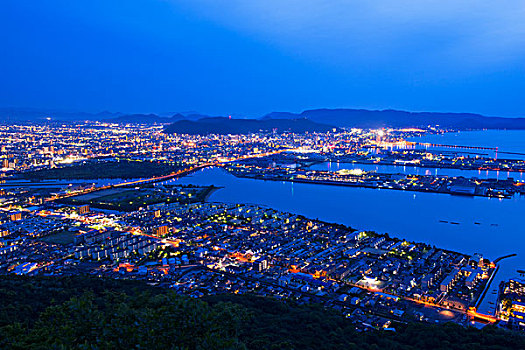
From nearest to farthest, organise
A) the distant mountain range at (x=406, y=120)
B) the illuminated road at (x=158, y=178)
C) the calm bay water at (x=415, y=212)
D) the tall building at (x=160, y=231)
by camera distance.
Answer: the calm bay water at (x=415, y=212) → the tall building at (x=160, y=231) → the illuminated road at (x=158, y=178) → the distant mountain range at (x=406, y=120)

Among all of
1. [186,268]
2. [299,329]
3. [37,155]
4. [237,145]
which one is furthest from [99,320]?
[237,145]

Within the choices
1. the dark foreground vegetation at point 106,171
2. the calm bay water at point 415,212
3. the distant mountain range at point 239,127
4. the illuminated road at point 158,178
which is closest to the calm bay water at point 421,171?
the calm bay water at point 415,212

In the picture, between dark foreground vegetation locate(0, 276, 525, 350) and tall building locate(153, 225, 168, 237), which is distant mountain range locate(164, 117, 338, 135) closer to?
tall building locate(153, 225, 168, 237)

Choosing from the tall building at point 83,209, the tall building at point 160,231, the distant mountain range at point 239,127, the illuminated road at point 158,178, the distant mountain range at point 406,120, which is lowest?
the tall building at point 160,231

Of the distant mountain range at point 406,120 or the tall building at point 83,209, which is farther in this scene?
the distant mountain range at point 406,120

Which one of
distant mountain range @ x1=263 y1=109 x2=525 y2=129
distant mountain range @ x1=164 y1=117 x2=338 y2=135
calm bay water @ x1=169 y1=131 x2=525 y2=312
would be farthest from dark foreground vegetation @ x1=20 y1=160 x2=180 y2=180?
distant mountain range @ x1=263 y1=109 x2=525 y2=129

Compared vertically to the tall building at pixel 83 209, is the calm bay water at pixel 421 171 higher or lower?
higher

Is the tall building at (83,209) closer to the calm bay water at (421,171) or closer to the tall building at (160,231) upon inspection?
the tall building at (160,231)

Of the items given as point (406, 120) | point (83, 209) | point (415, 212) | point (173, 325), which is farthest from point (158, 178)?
point (406, 120)
